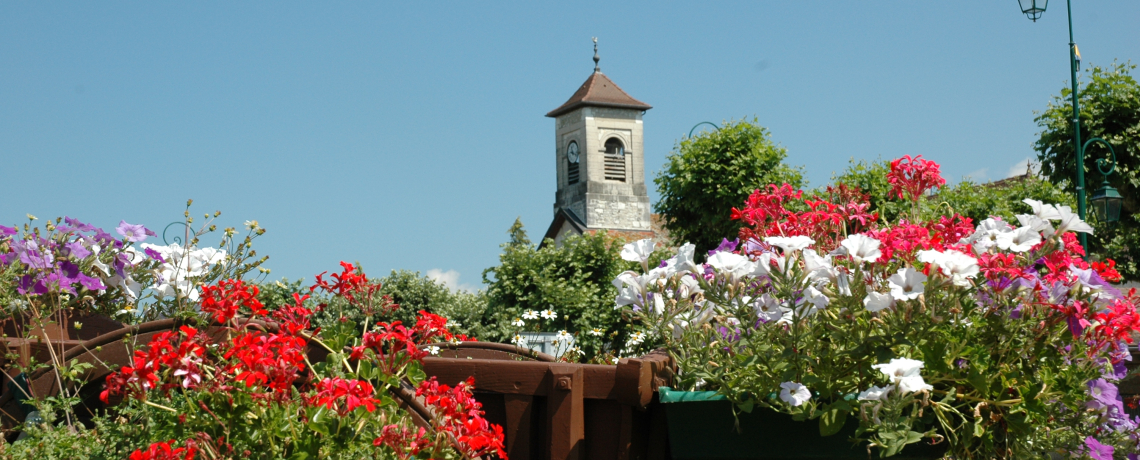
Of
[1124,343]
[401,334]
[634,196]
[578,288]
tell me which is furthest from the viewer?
[634,196]

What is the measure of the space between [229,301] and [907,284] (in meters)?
1.43

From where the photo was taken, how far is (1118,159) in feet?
49.9

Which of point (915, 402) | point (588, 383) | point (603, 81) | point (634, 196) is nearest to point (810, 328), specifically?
point (915, 402)

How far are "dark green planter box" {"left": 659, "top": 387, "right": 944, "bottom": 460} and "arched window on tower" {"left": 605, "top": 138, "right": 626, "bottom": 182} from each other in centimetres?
4294

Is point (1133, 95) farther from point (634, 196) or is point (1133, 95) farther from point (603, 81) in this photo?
point (603, 81)

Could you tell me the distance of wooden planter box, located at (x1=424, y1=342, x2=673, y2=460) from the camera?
93.7 inches

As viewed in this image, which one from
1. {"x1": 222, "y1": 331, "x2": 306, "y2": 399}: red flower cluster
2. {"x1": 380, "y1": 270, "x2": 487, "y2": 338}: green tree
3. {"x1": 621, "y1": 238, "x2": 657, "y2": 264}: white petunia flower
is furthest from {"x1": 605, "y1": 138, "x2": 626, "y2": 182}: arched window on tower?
{"x1": 222, "y1": 331, "x2": 306, "y2": 399}: red flower cluster

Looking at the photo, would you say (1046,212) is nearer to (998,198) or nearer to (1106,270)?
(1106,270)

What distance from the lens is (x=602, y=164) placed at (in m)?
44.9

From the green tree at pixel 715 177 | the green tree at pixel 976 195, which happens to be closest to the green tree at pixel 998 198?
the green tree at pixel 976 195

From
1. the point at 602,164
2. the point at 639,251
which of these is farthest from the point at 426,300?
the point at 602,164

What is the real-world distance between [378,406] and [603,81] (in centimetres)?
4648

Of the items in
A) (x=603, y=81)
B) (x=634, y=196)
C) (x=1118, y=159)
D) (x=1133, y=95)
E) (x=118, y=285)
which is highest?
(x=603, y=81)

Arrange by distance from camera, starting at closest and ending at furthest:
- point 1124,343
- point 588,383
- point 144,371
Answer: point 144,371
point 1124,343
point 588,383
